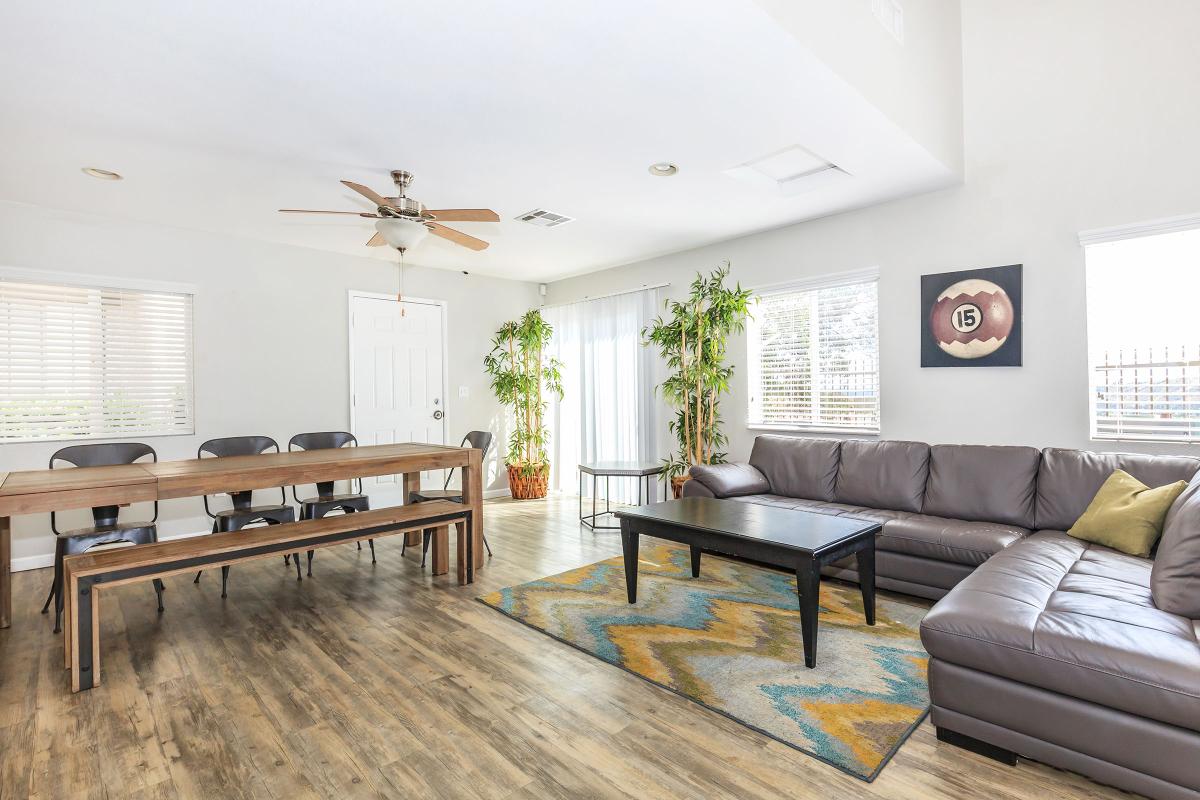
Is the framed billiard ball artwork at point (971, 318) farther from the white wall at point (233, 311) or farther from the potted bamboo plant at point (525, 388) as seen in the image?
the white wall at point (233, 311)

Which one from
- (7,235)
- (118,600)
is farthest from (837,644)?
A: (7,235)

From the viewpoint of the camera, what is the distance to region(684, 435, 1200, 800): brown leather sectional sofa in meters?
1.63

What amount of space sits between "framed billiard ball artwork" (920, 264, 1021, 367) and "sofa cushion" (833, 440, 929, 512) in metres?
0.67

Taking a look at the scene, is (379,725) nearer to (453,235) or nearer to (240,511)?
(240,511)

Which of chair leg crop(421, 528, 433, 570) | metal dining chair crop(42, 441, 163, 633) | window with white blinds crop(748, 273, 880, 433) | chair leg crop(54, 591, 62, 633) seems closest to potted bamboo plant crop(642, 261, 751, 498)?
window with white blinds crop(748, 273, 880, 433)

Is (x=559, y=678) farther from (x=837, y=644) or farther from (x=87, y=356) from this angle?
(x=87, y=356)

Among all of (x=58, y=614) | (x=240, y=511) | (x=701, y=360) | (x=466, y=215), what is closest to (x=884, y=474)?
(x=701, y=360)

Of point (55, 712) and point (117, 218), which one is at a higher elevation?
point (117, 218)

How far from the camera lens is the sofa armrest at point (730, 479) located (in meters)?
4.17

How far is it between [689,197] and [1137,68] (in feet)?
8.56

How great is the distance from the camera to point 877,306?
4.48m

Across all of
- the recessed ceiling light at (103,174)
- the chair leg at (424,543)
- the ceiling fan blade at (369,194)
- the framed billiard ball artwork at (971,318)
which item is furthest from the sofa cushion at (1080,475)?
the recessed ceiling light at (103,174)

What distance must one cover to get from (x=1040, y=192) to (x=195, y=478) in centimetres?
508

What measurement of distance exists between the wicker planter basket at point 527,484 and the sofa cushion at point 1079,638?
4840 mm
